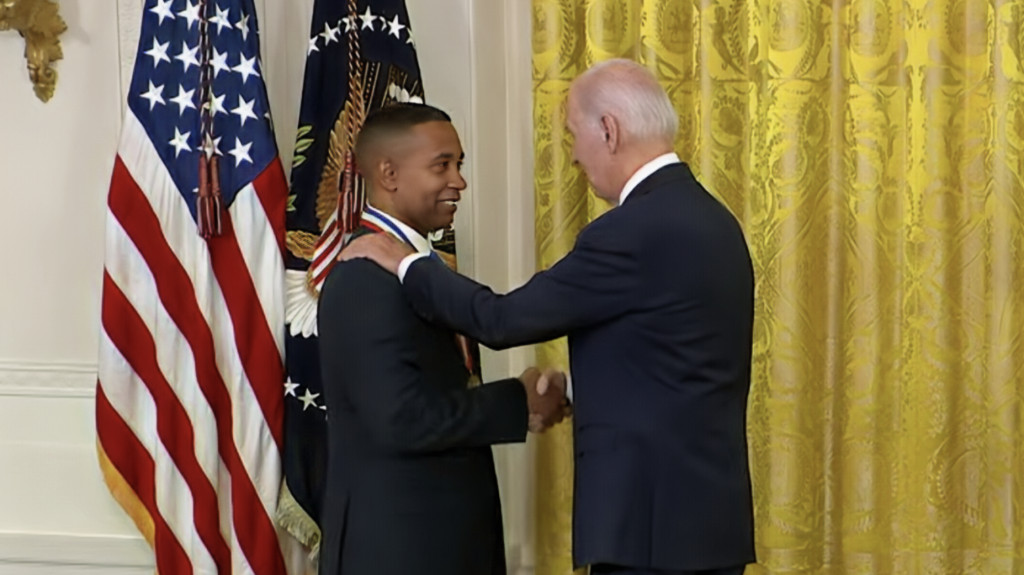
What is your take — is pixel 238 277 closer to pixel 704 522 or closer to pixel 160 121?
pixel 160 121

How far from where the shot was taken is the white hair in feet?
7.16

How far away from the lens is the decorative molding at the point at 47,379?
3.17m

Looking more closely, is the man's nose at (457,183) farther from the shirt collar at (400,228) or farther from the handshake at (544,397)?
the handshake at (544,397)

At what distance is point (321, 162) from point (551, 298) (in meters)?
0.95

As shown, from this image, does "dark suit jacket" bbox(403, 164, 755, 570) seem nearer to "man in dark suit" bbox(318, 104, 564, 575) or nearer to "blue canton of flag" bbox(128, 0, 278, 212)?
"man in dark suit" bbox(318, 104, 564, 575)

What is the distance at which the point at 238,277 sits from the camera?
9.59ft

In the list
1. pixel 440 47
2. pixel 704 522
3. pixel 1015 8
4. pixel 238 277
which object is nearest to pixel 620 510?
pixel 704 522

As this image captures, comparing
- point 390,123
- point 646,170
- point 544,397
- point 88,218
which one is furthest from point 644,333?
point 88,218

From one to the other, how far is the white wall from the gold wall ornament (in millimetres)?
28

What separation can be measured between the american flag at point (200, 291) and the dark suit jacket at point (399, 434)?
2.05 ft

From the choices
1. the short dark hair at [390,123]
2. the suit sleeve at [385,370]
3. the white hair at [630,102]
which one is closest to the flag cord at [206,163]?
the short dark hair at [390,123]

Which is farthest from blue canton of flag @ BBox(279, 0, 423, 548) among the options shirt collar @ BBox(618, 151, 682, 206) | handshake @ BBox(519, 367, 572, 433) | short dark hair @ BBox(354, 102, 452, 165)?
shirt collar @ BBox(618, 151, 682, 206)

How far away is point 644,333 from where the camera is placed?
83.8 inches

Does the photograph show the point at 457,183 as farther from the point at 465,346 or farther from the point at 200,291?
the point at 200,291
